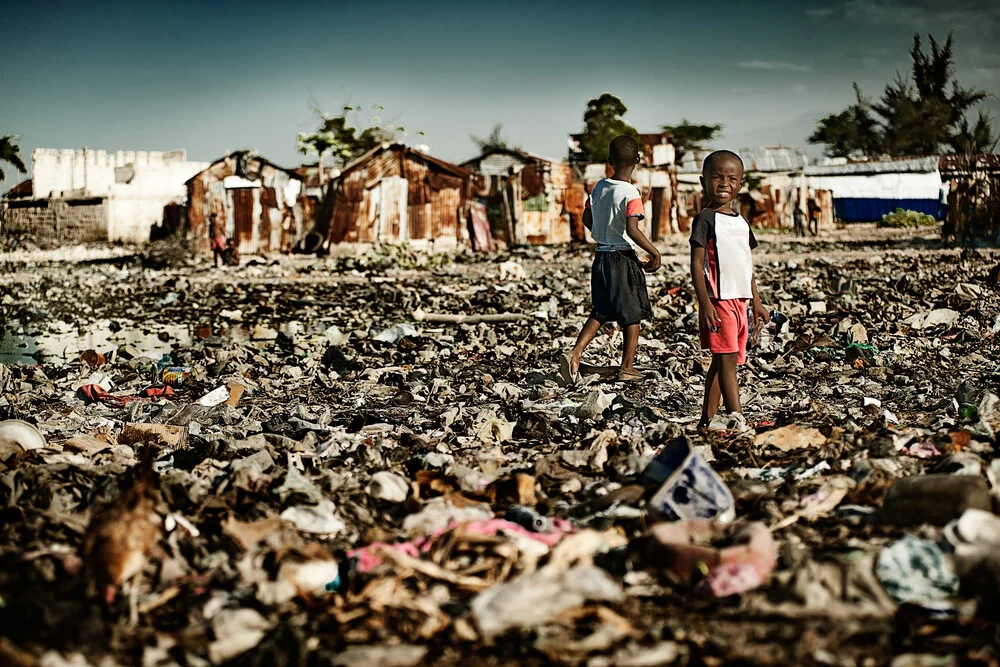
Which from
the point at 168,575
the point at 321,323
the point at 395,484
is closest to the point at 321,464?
the point at 395,484

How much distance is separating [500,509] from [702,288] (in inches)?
60.6

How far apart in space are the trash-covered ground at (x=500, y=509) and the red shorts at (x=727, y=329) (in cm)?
40

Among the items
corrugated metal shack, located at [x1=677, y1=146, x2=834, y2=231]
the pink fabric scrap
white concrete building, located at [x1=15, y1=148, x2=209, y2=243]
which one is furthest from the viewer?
white concrete building, located at [x1=15, y1=148, x2=209, y2=243]

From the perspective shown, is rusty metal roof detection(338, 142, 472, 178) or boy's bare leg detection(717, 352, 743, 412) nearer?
boy's bare leg detection(717, 352, 743, 412)

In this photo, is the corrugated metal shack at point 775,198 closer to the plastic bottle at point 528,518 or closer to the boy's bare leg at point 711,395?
the boy's bare leg at point 711,395

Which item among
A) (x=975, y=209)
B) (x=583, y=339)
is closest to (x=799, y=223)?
(x=975, y=209)

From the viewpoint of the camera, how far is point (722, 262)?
4.06 metres

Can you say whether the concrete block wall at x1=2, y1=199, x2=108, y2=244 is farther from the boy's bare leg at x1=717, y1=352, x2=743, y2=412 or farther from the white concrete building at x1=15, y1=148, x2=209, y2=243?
the boy's bare leg at x1=717, y1=352, x2=743, y2=412

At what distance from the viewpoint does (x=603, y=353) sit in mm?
7012

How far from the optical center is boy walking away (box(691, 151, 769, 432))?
4.00m

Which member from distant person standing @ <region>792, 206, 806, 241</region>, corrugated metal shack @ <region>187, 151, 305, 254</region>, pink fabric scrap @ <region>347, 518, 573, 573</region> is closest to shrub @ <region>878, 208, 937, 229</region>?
distant person standing @ <region>792, 206, 806, 241</region>

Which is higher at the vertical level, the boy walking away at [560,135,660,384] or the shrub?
the shrub

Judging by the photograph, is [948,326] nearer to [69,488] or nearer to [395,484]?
[395,484]

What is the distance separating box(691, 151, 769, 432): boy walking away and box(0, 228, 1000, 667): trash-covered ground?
1.57ft
